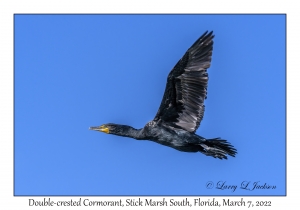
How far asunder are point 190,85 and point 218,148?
139 cm

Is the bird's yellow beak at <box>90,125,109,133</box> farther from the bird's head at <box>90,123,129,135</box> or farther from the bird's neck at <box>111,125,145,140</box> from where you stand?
the bird's neck at <box>111,125,145,140</box>

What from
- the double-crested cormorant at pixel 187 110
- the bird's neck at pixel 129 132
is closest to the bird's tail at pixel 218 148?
the double-crested cormorant at pixel 187 110

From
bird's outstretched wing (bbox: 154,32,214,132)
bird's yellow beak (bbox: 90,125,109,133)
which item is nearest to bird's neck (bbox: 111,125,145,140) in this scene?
bird's yellow beak (bbox: 90,125,109,133)

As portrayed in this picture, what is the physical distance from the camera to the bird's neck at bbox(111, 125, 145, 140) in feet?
43.9

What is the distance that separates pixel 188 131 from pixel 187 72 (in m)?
1.24

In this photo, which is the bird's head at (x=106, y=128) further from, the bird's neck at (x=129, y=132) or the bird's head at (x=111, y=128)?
the bird's neck at (x=129, y=132)

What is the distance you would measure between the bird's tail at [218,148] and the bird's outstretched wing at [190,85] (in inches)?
23.9

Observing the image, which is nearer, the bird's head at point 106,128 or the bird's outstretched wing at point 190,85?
the bird's outstretched wing at point 190,85

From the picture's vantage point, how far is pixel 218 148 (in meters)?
12.7

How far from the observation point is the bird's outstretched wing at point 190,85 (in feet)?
42.0
